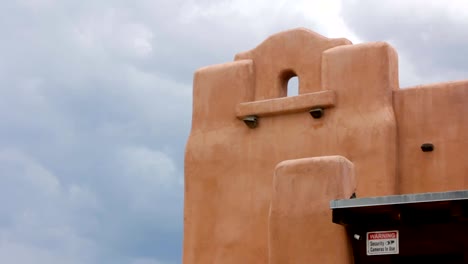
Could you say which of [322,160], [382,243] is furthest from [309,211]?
[382,243]

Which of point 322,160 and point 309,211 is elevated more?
point 322,160

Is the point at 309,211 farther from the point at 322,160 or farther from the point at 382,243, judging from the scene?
the point at 382,243

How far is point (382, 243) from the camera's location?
1187cm

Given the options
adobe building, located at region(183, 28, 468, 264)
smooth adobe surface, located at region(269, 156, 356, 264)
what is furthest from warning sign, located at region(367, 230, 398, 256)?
smooth adobe surface, located at region(269, 156, 356, 264)

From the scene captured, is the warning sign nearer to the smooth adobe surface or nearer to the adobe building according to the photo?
the adobe building

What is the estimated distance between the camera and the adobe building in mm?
11773

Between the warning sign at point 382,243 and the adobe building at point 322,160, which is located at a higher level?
the adobe building at point 322,160

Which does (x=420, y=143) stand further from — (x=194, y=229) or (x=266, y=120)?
(x=194, y=229)

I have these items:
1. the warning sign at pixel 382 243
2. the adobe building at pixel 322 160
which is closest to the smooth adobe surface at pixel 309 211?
the adobe building at pixel 322 160

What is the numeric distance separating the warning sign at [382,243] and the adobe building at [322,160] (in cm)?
1

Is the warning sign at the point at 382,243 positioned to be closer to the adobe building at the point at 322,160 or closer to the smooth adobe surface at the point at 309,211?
the adobe building at the point at 322,160

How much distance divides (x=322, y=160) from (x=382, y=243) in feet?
4.85

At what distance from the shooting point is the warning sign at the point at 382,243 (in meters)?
11.8

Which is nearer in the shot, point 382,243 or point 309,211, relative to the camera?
point 382,243
